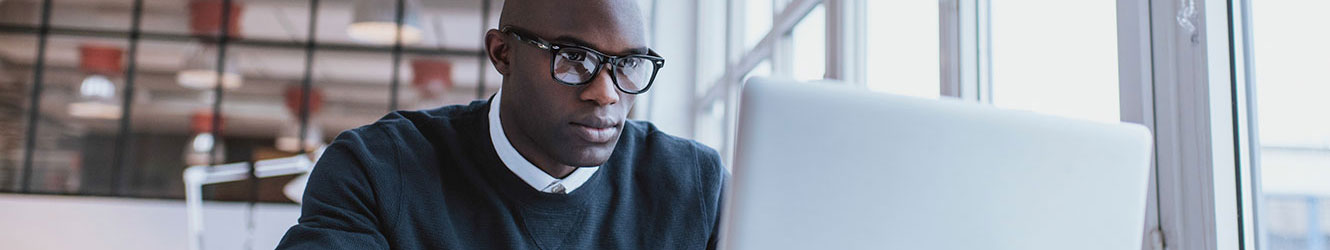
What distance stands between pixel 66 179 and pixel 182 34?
1216mm

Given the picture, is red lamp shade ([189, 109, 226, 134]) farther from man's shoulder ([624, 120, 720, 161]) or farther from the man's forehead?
the man's forehead

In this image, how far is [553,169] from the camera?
1152 millimetres

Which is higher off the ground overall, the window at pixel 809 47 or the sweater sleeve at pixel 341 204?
the window at pixel 809 47

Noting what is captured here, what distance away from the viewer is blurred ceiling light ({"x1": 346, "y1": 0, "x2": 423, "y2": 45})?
6277 millimetres

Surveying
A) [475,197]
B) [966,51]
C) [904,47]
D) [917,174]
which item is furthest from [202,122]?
[917,174]

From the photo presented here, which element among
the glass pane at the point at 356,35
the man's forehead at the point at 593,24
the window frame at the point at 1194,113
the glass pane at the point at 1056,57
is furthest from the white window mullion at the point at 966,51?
the glass pane at the point at 356,35

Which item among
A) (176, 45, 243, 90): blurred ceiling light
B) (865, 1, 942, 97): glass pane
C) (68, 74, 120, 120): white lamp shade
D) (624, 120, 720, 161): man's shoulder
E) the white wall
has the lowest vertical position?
the white wall

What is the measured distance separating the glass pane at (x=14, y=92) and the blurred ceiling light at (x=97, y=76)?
12.6 inches

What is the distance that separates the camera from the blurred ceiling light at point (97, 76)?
7.21 meters

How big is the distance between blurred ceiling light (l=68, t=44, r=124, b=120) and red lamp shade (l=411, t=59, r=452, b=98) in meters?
1.99

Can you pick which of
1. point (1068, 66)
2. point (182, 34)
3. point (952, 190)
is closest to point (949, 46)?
point (1068, 66)

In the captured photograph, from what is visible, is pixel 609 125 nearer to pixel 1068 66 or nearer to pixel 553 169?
pixel 553 169

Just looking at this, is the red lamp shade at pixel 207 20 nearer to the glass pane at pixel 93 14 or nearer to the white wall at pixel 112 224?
the glass pane at pixel 93 14

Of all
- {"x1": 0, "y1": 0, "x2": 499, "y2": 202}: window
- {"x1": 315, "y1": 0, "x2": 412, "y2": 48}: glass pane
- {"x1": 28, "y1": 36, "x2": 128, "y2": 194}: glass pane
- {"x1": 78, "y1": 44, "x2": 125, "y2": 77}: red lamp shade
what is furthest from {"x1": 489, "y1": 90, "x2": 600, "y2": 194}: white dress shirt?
{"x1": 78, "y1": 44, "x2": 125, "y2": 77}: red lamp shade
